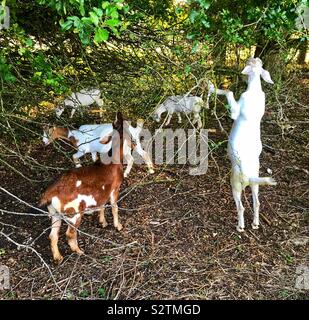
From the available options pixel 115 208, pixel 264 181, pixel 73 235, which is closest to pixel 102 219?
pixel 115 208

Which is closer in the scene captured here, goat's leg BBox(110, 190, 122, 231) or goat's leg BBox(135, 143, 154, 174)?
goat's leg BBox(110, 190, 122, 231)

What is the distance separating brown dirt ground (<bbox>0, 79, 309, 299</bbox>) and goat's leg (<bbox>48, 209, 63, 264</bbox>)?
59 millimetres

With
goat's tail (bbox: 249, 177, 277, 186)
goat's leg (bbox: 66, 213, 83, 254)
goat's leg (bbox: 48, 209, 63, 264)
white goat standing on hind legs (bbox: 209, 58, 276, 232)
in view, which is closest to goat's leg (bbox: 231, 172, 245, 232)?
white goat standing on hind legs (bbox: 209, 58, 276, 232)

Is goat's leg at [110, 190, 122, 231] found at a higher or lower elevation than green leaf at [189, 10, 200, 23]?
lower

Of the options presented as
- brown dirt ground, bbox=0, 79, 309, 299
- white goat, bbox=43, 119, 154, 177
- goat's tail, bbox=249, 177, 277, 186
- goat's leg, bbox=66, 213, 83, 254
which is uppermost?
goat's tail, bbox=249, 177, 277, 186

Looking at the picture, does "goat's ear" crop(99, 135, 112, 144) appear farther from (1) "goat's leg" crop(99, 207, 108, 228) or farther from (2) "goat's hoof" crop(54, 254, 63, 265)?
(2) "goat's hoof" crop(54, 254, 63, 265)

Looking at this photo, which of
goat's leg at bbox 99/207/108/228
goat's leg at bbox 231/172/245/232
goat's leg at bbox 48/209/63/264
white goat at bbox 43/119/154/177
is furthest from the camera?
white goat at bbox 43/119/154/177

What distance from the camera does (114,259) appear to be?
131 inches

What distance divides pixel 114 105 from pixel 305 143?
219 cm

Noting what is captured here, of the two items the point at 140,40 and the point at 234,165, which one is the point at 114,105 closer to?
the point at 140,40

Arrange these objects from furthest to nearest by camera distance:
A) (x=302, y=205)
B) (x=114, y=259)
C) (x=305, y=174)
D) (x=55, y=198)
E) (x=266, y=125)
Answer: (x=266, y=125), (x=305, y=174), (x=302, y=205), (x=114, y=259), (x=55, y=198)

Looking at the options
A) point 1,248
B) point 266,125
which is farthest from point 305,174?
point 1,248

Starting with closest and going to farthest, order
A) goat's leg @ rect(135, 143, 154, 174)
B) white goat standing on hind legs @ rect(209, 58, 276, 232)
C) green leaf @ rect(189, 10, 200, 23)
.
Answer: green leaf @ rect(189, 10, 200, 23) < white goat standing on hind legs @ rect(209, 58, 276, 232) < goat's leg @ rect(135, 143, 154, 174)

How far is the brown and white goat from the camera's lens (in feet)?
10.2
